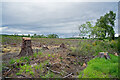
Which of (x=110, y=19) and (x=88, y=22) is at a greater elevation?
(x=110, y=19)

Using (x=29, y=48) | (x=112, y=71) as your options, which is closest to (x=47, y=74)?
(x=29, y=48)

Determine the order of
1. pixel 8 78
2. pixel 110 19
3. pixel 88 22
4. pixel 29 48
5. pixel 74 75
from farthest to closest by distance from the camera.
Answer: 1. pixel 110 19
2. pixel 88 22
3. pixel 29 48
4. pixel 74 75
5. pixel 8 78

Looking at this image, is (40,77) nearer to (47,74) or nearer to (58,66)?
(47,74)

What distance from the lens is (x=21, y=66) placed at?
4941mm

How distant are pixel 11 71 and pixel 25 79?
75 cm

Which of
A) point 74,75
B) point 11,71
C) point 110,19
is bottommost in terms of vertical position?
point 74,75

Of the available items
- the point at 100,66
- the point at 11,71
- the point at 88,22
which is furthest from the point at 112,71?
the point at 88,22

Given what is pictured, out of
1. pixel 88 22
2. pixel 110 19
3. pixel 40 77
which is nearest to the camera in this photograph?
pixel 40 77

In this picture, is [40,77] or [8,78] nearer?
[8,78]

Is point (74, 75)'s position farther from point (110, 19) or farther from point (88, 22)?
point (110, 19)

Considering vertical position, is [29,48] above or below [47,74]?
above

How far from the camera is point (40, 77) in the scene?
4.47m

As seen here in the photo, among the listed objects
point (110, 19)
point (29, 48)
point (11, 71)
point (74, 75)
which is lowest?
point (74, 75)

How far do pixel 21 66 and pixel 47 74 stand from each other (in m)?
1.12
